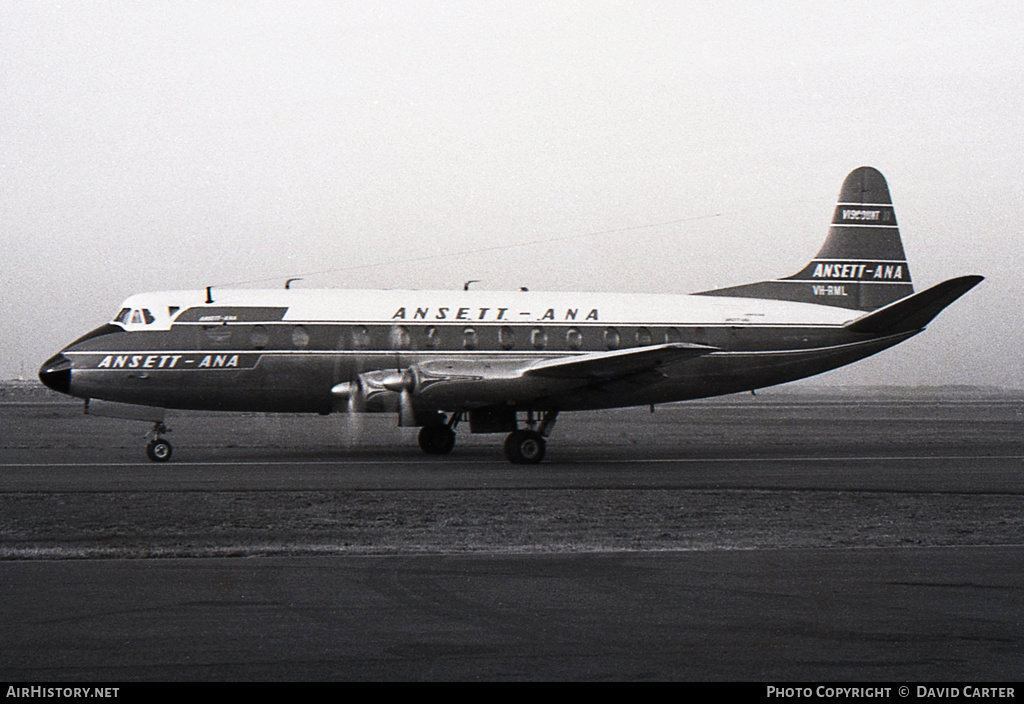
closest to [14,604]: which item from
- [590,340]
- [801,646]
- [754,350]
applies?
[801,646]

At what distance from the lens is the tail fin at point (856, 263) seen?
2739cm

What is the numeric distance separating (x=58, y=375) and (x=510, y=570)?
1687cm

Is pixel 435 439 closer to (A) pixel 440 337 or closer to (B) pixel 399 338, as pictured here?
(A) pixel 440 337

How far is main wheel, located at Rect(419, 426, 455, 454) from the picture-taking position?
83.5 feet

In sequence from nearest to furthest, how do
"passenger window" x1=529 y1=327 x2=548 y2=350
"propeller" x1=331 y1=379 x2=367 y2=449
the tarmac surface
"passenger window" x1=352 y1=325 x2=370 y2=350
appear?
the tarmac surface, "propeller" x1=331 y1=379 x2=367 y2=449, "passenger window" x1=352 y1=325 x2=370 y2=350, "passenger window" x1=529 y1=327 x2=548 y2=350

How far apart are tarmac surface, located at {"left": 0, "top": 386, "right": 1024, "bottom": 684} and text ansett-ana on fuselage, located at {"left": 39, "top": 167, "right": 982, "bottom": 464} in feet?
Answer: 5.74

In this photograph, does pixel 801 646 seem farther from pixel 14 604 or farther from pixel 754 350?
pixel 754 350

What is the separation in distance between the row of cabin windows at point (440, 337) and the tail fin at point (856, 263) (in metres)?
3.75

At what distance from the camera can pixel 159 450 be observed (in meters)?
22.5

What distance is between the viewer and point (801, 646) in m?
6.92

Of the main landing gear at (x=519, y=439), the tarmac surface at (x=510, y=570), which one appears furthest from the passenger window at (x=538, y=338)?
the tarmac surface at (x=510, y=570)

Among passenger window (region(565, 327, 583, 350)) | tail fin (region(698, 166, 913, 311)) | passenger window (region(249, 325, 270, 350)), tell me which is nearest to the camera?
passenger window (region(249, 325, 270, 350))
